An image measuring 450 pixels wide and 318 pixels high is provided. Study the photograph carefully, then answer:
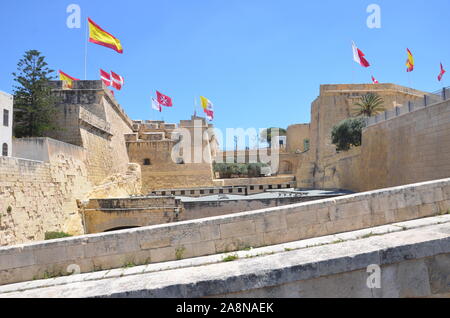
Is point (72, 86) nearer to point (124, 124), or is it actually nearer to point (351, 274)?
point (124, 124)

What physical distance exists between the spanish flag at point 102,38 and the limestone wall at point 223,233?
15.9 metres

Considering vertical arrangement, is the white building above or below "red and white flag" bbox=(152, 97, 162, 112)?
below

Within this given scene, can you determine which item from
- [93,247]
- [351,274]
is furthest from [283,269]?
[93,247]

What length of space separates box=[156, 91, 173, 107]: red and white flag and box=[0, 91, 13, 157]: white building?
2067cm

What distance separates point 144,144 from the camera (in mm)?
26656

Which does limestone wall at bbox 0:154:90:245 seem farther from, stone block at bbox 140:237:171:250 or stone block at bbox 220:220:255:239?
stone block at bbox 220:220:255:239

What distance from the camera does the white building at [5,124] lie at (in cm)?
1160

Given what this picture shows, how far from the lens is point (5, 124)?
11859mm

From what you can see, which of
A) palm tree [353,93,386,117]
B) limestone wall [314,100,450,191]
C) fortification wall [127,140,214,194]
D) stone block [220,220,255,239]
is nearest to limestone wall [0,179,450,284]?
stone block [220,220,255,239]

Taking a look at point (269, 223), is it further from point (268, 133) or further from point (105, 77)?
point (268, 133)

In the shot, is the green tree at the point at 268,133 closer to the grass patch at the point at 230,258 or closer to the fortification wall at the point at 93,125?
the fortification wall at the point at 93,125

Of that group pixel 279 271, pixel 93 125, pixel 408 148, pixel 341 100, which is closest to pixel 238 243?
pixel 279 271

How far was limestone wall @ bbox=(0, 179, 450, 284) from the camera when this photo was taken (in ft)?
16.0

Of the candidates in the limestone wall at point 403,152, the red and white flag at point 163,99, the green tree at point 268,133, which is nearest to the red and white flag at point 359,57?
the limestone wall at point 403,152
